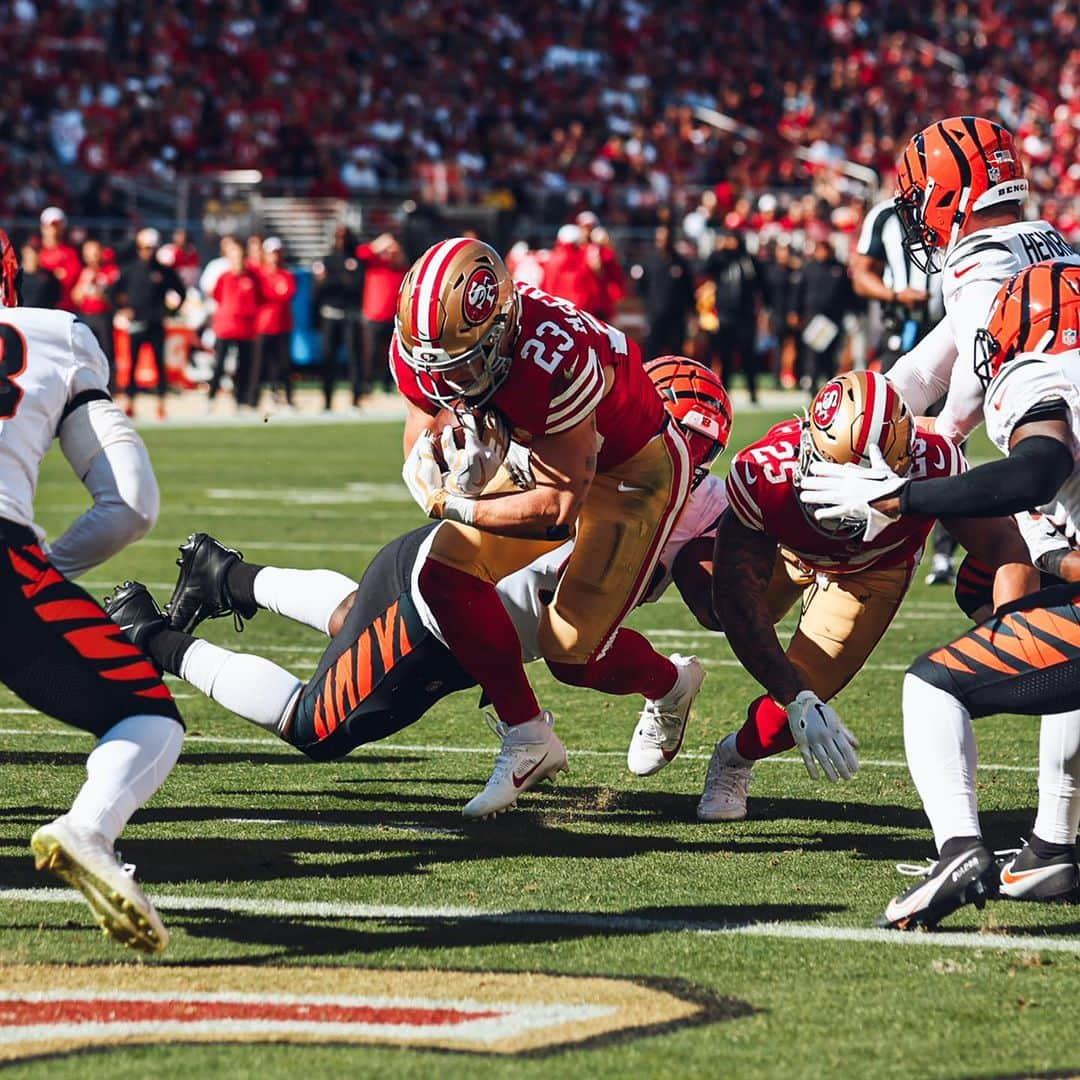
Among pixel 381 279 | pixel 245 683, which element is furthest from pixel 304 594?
pixel 381 279

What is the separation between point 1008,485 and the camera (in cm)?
383

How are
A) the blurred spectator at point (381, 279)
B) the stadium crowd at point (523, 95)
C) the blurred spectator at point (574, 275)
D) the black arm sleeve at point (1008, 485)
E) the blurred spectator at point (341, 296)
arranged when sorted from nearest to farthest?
the black arm sleeve at point (1008, 485)
the blurred spectator at point (574, 275)
the blurred spectator at point (381, 279)
the blurred spectator at point (341, 296)
the stadium crowd at point (523, 95)

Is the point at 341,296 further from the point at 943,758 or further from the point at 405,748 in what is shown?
the point at 943,758

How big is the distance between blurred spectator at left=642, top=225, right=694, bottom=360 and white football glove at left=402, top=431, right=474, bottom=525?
1608cm

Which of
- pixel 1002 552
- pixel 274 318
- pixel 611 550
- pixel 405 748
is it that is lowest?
pixel 274 318

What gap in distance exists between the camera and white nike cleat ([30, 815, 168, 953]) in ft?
11.7

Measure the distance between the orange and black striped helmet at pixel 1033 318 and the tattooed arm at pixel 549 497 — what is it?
108 centimetres

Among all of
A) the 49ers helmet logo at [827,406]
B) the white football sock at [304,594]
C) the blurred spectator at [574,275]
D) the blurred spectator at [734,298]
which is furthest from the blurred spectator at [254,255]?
the 49ers helmet logo at [827,406]

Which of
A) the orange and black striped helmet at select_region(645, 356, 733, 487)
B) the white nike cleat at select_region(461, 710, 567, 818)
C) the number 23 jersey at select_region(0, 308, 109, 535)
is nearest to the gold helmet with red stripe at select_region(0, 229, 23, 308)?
the number 23 jersey at select_region(0, 308, 109, 535)

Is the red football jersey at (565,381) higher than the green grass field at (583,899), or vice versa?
the red football jersey at (565,381)

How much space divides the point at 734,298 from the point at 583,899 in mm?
17101

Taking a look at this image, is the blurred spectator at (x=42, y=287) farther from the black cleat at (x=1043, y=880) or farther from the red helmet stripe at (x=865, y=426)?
the black cleat at (x=1043, y=880)

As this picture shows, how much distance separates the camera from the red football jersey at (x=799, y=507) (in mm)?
4977

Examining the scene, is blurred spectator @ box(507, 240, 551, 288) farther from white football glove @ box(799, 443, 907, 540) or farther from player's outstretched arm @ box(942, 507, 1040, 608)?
white football glove @ box(799, 443, 907, 540)
